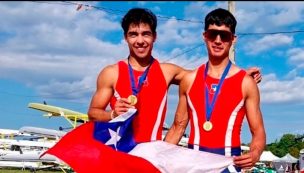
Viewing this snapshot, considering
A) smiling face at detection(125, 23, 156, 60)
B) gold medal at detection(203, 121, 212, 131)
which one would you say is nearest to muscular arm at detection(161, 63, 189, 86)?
smiling face at detection(125, 23, 156, 60)

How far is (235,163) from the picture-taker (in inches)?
199

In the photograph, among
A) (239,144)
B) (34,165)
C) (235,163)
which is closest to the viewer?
(235,163)

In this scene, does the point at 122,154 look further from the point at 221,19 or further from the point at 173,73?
the point at 221,19

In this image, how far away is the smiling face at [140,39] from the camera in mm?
5598

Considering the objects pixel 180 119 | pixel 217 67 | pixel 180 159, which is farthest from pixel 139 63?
pixel 180 159

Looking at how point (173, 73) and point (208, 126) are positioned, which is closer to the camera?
point (208, 126)

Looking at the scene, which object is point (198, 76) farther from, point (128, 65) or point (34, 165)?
point (34, 165)

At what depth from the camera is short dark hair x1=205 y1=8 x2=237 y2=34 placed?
17.4ft

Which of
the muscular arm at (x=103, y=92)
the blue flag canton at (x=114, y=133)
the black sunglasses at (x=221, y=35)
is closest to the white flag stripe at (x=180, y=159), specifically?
the blue flag canton at (x=114, y=133)

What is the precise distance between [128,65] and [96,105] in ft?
1.61

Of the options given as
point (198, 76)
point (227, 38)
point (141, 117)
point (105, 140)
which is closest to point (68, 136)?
point (105, 140)

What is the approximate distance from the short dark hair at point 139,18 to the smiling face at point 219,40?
1.88 feet

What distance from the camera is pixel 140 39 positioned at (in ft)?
18.3

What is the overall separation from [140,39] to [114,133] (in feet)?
2.96
